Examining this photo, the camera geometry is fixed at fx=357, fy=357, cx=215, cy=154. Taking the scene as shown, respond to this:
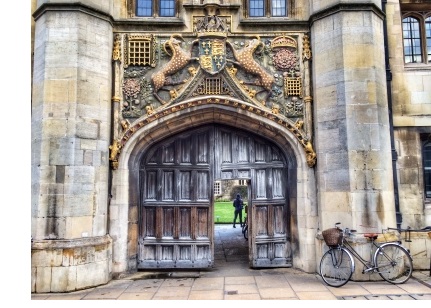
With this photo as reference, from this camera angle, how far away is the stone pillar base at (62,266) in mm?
6504

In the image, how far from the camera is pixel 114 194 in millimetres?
7551

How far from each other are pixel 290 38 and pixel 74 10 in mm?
4581

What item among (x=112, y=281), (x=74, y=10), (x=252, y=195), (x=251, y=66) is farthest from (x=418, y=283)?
(x=74, y=10)

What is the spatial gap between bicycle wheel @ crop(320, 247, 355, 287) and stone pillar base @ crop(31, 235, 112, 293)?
14.6 feet

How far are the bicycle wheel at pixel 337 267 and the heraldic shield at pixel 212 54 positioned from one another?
14.4 feet

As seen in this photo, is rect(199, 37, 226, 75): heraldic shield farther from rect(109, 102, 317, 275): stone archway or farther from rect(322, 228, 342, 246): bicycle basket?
rect(322, 228, 342, 246): bicycle basket

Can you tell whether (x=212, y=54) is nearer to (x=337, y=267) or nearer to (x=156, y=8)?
(x=156, y=8)

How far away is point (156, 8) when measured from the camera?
8.16 m

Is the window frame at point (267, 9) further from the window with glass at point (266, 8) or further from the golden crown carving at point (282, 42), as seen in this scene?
the golden crown carving at point (282, 42)

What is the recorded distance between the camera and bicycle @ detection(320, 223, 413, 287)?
261 inches

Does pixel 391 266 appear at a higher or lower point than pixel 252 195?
lower

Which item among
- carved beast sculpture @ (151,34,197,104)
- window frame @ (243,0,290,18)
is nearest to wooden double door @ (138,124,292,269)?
carved beast sculpture @ (151,34,197,104)

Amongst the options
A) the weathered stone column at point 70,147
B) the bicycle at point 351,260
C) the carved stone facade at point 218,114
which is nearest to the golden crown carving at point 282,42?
the carved stone facade at point 218,114

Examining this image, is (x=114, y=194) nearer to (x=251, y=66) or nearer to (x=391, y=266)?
(x=251, y=66)
